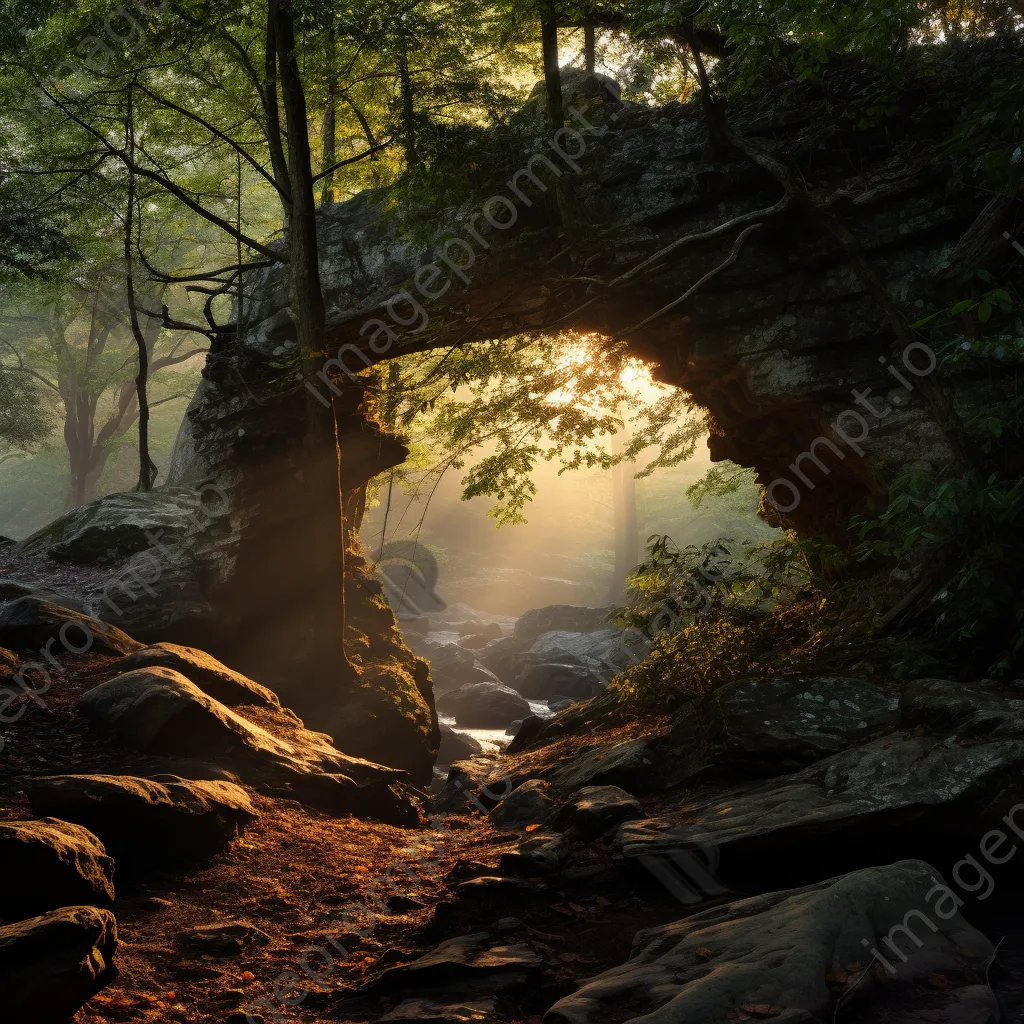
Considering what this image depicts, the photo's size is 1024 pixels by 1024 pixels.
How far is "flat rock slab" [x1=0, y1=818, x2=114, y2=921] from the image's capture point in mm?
3334

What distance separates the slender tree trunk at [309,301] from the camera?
889 cm

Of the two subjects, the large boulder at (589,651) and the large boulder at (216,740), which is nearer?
the large boulder at (216,740)

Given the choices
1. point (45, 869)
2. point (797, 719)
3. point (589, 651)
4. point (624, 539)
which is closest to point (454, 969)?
point (45, 869)

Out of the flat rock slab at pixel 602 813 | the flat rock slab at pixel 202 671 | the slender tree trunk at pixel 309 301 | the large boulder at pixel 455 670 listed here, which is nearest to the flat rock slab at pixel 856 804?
the flat rock slab at pixel 602 813

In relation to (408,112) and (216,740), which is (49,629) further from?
(408,112)

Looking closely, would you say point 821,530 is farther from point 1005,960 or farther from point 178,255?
point 178,255

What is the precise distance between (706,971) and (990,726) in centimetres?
281

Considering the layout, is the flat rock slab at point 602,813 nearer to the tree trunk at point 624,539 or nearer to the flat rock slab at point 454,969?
the flat rock slab at point 454,969

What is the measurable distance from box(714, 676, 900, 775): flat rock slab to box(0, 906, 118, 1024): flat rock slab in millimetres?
4724

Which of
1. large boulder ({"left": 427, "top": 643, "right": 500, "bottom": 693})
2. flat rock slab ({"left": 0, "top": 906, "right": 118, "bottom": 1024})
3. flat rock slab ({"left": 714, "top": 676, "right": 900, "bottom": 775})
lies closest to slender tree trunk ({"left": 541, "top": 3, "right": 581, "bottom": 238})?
flat rock slab ({"left": 714, "top": 676, "right": 900, "bottom": 775})

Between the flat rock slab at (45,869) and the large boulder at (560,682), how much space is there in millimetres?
19552

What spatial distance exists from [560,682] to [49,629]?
1702 centimetres

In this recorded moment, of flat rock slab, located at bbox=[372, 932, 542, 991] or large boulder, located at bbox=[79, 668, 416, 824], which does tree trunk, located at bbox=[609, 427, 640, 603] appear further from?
flat rock slab, located at bbox=[372, 932, 542, 991]

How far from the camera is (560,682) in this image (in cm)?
2322
